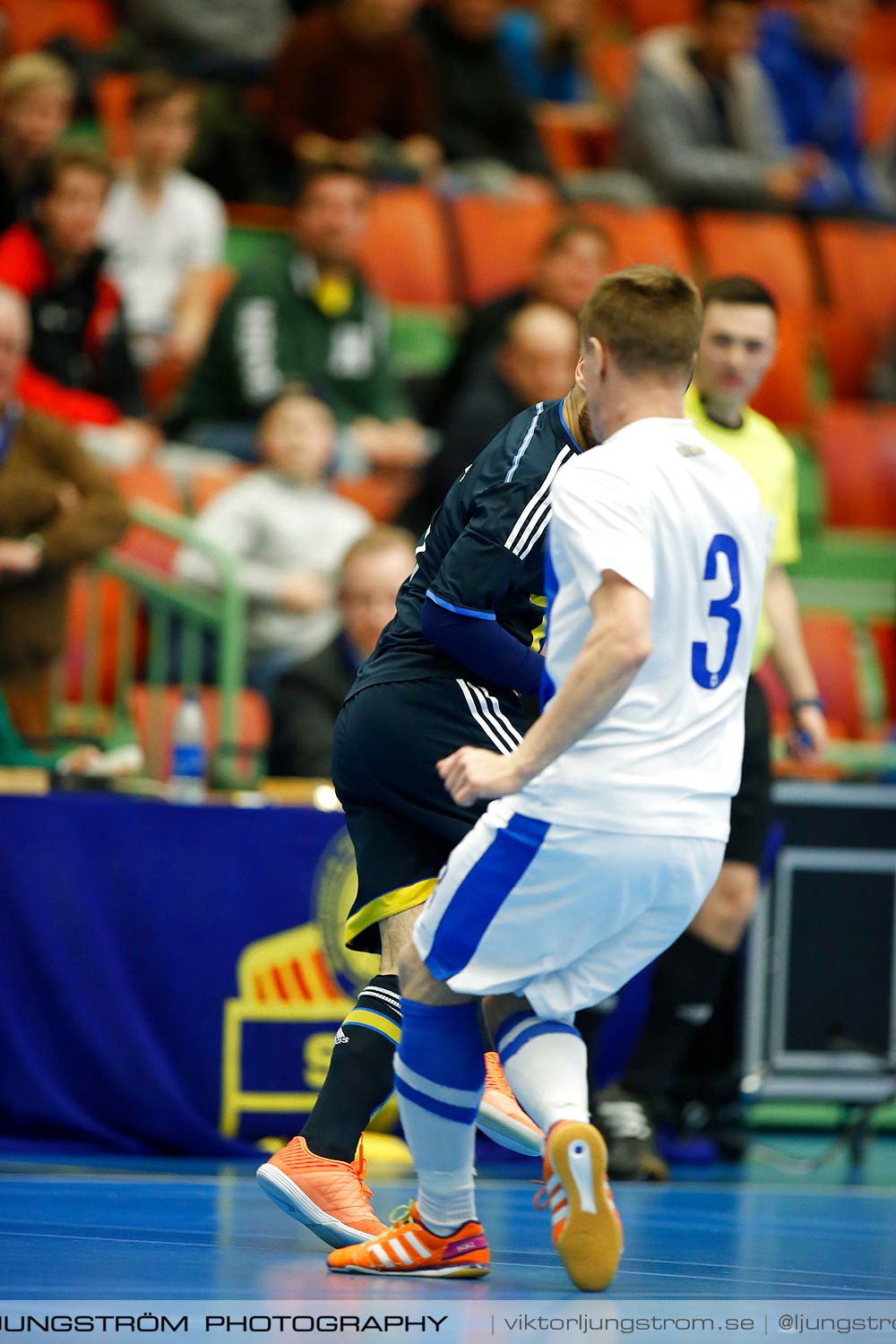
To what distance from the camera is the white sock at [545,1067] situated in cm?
319

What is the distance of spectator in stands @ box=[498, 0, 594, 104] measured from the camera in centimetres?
1139

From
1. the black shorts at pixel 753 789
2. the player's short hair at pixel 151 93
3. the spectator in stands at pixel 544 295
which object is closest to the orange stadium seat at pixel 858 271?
the spectator in stands at pixel 544 295

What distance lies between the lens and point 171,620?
7.21 metres

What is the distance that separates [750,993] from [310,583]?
2.28 metres

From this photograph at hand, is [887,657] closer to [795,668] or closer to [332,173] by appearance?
Result: [332,173]

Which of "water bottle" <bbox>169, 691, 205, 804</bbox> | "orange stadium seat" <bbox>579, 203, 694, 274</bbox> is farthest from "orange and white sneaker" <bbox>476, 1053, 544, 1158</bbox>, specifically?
"orange stadium seat" <bbox>579, 203, 694, 274</bbox>

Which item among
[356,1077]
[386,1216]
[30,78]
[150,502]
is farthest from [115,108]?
[356,1077]

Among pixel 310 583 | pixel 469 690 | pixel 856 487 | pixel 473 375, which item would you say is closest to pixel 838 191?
pixel 856 487

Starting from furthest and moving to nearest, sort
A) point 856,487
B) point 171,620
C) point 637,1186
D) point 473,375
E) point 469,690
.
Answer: point 856,487 → point 473,375 → point 171,620 → point 637,1186 → point 469,690

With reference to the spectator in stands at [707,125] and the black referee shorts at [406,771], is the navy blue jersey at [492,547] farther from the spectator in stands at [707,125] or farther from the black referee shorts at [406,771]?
the spectator in stands at [707,125]

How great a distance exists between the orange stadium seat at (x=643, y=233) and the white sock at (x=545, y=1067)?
6947mm

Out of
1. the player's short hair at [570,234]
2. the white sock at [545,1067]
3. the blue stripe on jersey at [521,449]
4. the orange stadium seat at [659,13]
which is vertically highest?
the orange stadium seat at [659,13]

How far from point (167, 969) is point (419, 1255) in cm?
220

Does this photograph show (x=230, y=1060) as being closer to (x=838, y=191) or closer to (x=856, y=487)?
(x=856, y=487)
